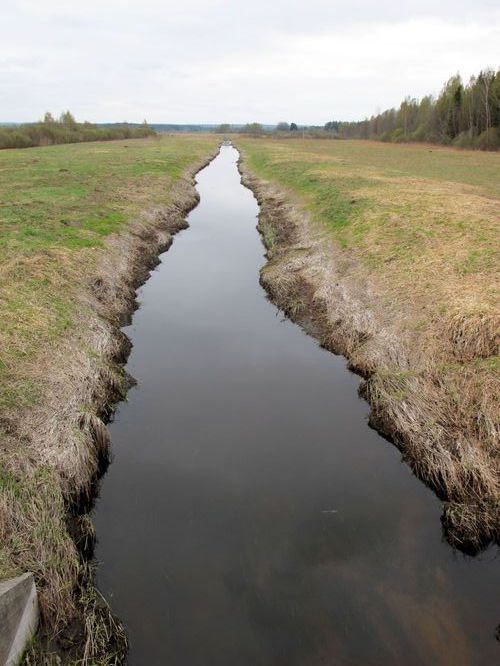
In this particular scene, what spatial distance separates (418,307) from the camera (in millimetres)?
14930

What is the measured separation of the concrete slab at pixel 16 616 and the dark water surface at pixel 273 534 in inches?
54.0

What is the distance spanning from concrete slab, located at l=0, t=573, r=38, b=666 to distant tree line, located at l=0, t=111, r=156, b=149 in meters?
83.9

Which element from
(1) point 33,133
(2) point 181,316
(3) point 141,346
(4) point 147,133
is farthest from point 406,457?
(4) point 147,133

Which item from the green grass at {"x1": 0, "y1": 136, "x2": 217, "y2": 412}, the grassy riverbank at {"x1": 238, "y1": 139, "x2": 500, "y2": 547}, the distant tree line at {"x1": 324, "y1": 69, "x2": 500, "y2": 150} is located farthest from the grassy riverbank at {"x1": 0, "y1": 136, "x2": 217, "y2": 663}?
the distant tree line at {"x1": 324, "y1": 69, "x2": 500, "y2": 150}

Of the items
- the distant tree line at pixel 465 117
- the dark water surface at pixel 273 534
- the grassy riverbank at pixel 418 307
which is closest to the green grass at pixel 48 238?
the dark water surface at pixel 273 534

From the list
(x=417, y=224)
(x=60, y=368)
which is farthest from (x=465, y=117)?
(x=60, y=368)

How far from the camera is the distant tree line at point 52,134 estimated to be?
255 ft

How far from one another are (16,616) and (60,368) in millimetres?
6585

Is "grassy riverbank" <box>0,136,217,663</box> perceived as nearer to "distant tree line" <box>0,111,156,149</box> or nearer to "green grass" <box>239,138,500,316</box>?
"green grass" <box>239,138,500,316</box>

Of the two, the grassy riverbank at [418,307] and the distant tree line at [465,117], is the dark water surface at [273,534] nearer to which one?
the grassy riverbank at [418,307]

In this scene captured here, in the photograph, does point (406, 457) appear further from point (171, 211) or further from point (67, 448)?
point (171, 211)

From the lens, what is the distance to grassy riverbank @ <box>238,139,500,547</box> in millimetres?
9711

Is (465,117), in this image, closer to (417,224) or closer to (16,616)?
(417,224)

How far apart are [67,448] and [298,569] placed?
499 cm
